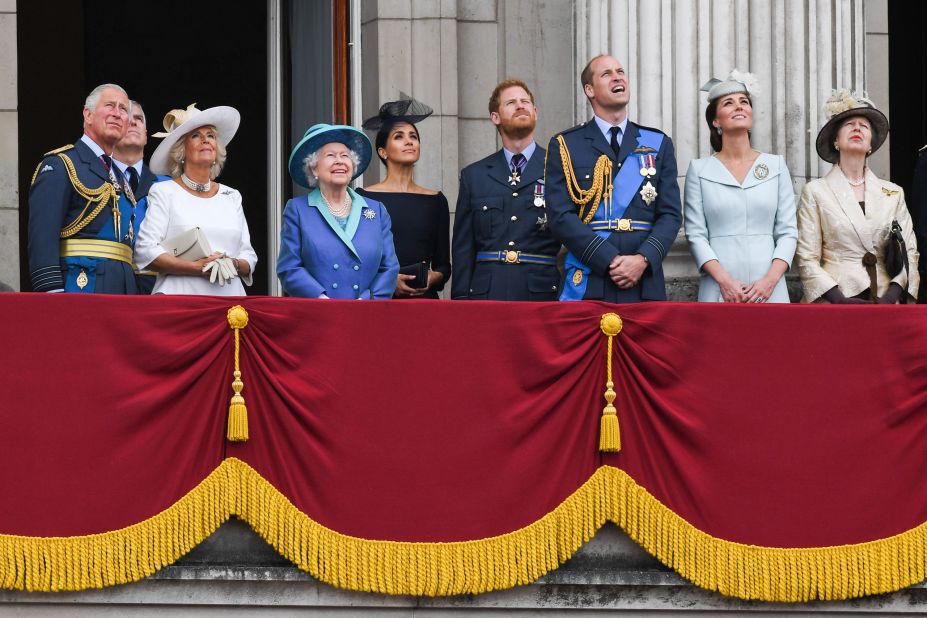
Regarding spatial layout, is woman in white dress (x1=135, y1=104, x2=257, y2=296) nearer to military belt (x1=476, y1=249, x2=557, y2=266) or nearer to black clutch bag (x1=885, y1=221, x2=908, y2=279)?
military belt (x1=476, y1=249, x2=557, y2=266)

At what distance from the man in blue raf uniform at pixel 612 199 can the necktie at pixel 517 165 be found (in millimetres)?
445

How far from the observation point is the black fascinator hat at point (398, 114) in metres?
9.53

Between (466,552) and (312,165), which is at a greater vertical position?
(312,165)

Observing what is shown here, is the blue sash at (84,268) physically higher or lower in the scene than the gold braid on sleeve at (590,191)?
lower

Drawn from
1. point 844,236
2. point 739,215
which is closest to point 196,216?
point 739,215

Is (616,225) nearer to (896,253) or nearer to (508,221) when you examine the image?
(508,221)

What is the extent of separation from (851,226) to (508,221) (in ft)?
5.44

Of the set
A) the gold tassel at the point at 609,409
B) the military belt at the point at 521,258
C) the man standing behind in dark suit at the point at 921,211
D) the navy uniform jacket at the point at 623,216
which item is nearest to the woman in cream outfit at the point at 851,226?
the man standing behind in dark suit at the point at 921,211

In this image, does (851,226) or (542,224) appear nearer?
(851,226)

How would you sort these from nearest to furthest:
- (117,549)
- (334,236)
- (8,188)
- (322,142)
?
(117,549) → (334,236) → (322,142) → (8,188)

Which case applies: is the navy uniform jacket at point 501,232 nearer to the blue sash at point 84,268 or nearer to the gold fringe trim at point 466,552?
the gold fringe trim at point 466,552

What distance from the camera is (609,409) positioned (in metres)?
7.70

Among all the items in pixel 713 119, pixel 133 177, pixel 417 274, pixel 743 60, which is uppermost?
pixel 743 60

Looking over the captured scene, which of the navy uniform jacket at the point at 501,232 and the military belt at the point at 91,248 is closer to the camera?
the military belt at the point at 91,248
